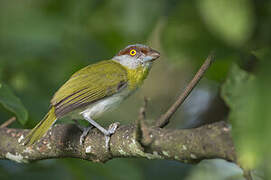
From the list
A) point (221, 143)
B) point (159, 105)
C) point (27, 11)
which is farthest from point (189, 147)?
point (159, 105)

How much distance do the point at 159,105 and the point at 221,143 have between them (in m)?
4.55

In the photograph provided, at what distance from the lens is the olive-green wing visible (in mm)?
3180

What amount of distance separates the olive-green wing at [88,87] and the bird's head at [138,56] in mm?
274

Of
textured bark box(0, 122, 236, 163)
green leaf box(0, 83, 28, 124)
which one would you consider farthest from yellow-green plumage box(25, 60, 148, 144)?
green leaf box(0, 83, 28, 124)

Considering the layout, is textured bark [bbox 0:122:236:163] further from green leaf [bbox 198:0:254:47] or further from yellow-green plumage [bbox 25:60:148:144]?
green leaf [bbox 198:0:254:47]

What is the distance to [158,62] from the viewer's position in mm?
6477

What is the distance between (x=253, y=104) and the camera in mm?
793

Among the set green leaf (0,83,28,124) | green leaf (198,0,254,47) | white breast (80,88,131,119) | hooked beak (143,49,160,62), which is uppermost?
green leaf (198,0,254,47)

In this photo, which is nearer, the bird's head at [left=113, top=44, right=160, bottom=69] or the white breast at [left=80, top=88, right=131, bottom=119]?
the white breast at [left=80, top=88, right=131, bottom=119]

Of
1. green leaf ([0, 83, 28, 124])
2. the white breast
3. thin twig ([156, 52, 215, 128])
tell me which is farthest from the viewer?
the white breast

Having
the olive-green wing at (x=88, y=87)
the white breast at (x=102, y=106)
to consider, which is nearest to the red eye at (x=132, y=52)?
the olive-green wing at (x=88, y=87)

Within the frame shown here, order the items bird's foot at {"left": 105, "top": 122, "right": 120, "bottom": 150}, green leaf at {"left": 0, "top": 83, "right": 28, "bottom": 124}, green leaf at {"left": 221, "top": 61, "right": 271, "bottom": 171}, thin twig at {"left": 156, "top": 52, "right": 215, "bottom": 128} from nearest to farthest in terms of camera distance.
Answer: green leaf at {"left": 221, "top": 61, "right": 271, "bottom": 171}
thin twig at {"left": 156, "top": 52, "right": 215, "bottom": 128}
green leaf at {"left": 0, "top": 83, "right": 28, "bottom": 124}
bird's foot at {"left": 105, "top": 122, "right": 120, "bottom": 150}

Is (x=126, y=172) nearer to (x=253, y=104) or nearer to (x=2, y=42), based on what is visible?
(x=2, y=42)

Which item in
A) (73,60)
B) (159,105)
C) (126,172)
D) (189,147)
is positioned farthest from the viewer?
(159,105)
